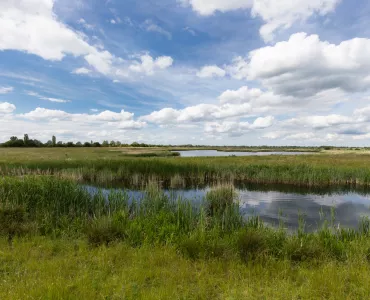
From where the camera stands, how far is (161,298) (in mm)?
3889

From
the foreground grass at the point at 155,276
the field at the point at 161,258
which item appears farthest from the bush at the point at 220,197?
the foreground grass at the point at 155,276

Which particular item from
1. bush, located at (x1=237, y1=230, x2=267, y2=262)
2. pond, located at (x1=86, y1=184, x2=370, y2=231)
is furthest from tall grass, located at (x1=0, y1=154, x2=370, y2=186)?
bush, located at (x1=237, y1=230, x2=267, y2=262)

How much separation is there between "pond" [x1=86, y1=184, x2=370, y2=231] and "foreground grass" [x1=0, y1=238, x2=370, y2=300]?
546 centimetres

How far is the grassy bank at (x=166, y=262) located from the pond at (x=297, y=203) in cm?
406

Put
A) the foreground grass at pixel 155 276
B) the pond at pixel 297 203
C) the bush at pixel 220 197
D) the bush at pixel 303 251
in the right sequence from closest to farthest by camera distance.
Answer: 1. the foreground grass at pixel 155 276
2. the bush at pixel 303 251
3. the pond at pixel 297 203
4. the bush at pixel 220 197

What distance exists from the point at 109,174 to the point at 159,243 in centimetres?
1939

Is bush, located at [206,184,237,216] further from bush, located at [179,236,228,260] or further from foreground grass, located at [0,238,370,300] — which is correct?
foreground grass, located at [0,238,370,300]

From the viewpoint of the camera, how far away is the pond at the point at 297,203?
12500 mm

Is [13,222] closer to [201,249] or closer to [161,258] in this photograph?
[161,258]

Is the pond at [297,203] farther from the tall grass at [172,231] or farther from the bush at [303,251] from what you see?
the bush at [303,251]

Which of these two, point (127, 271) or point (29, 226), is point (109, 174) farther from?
point (127, 271)

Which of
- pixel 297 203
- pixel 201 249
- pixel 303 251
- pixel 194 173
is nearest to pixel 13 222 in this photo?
pixel 201 249

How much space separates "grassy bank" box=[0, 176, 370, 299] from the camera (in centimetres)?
412

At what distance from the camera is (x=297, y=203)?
55.4 feet
